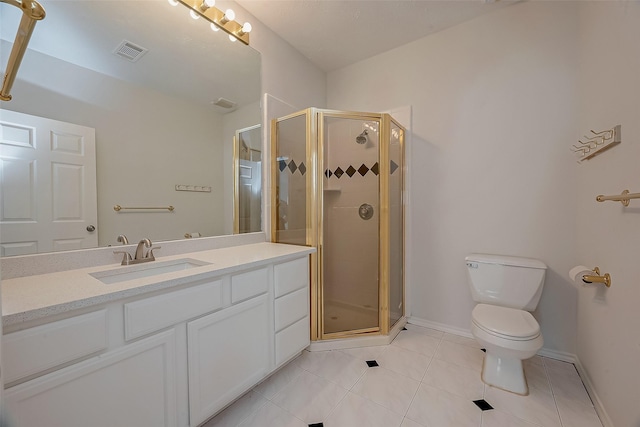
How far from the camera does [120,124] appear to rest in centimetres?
146

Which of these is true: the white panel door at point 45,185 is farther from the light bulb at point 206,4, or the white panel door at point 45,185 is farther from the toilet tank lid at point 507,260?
the toilet tank lid at point 507,260

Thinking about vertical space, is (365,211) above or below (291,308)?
above

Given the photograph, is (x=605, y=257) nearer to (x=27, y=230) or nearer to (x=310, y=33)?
(x=310, y=33)

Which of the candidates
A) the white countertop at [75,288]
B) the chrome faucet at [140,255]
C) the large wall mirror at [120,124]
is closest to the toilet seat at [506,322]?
the white countertop at [75,288]

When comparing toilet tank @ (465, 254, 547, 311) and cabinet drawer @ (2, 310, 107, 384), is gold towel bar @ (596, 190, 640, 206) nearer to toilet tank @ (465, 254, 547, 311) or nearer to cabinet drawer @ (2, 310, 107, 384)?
toilet tank @ (465, 254, 547, 311)

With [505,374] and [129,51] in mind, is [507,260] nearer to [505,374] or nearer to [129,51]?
[505,374]

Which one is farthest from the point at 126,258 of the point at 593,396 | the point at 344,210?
the point at 593,396

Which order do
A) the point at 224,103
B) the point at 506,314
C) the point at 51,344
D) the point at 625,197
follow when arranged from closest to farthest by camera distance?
1. the point at 51,344
2. the point at 625,197
3. the point at 506,314
4. the point at 224,103

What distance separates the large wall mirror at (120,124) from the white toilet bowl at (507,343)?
1.82m

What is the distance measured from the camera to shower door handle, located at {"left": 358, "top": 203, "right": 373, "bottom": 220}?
2.33 metres

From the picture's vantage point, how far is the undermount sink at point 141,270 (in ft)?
4.22

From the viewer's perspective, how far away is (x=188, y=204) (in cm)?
176

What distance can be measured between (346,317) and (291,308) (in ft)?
2.37

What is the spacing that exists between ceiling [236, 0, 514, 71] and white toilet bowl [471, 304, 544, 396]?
2.24 metres
